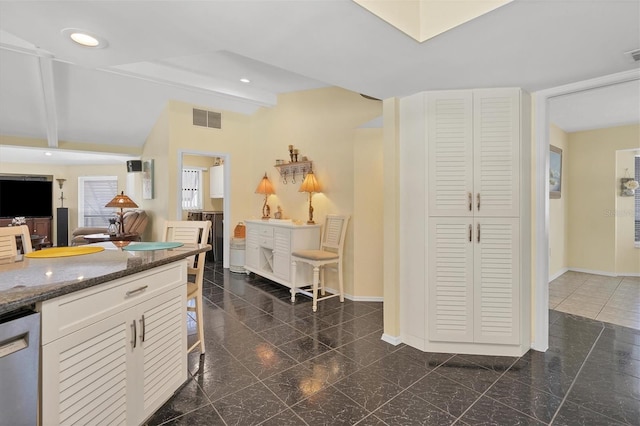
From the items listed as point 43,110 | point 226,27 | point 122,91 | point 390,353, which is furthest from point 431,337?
point 43,110

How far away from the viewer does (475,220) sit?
250 centimetres

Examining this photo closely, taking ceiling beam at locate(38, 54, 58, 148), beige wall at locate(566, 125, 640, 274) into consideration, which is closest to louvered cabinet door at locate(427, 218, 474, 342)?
beige wall at locate(566, 125, 640, 274)

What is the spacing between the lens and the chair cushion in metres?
3.69

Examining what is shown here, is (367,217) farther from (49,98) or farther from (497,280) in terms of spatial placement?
(49,98)

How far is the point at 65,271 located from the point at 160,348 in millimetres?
620

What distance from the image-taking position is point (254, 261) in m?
4.83

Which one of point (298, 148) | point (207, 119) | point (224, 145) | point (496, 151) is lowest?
point (496, 151)

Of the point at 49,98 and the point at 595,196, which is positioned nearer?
the point at 49,98

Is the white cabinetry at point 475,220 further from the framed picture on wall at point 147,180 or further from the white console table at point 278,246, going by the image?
the framed picture on wall at point 147,180

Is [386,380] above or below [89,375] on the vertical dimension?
below

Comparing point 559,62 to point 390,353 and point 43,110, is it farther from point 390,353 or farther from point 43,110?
point 43,110

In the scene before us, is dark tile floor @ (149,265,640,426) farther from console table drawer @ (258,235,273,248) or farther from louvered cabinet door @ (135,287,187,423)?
console table drawer @ (258,235,273,248)

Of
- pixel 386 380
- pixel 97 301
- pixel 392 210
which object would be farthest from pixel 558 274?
pixel 97 301

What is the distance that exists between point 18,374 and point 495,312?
2789mm
